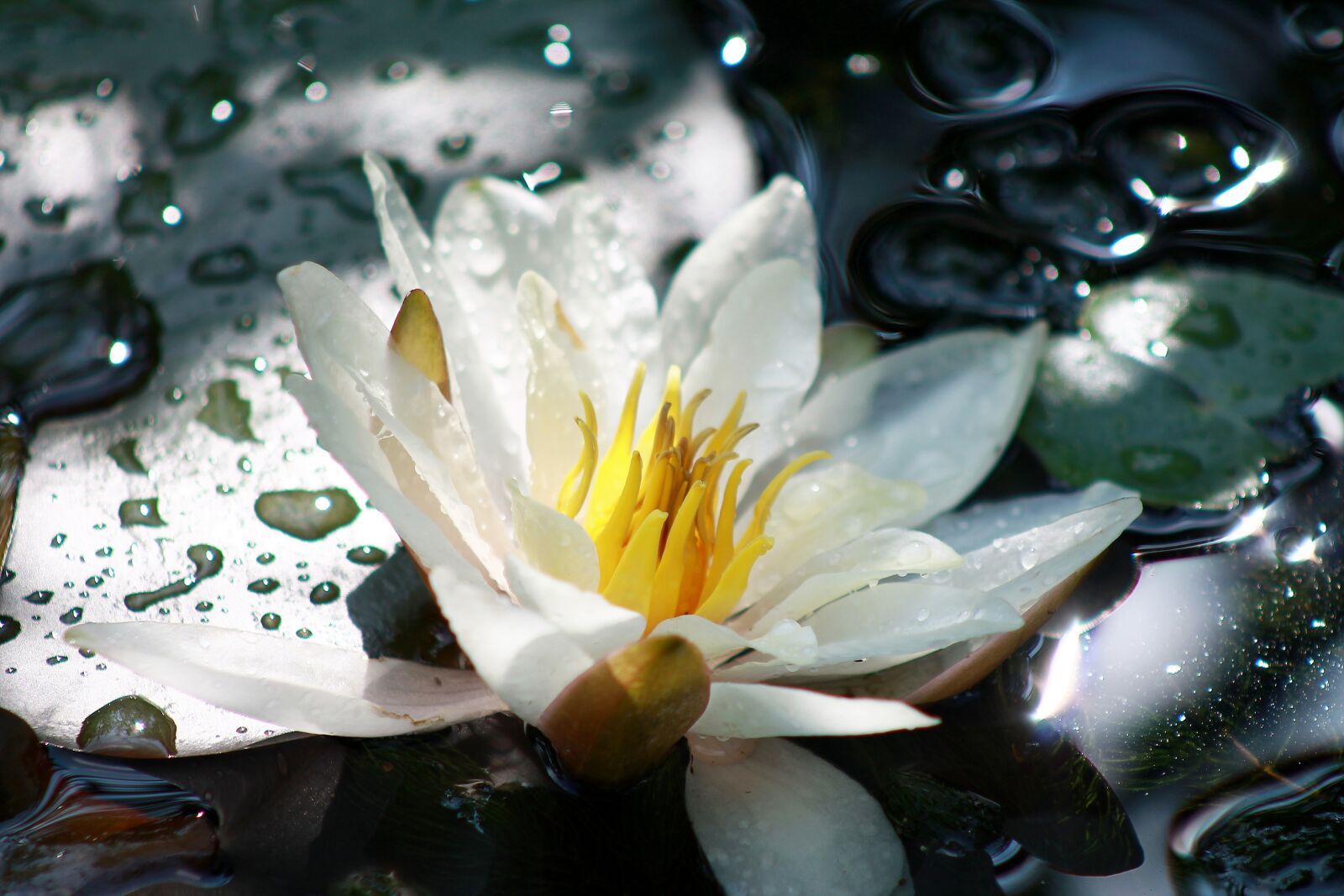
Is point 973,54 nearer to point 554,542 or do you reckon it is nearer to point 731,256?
point 731,256

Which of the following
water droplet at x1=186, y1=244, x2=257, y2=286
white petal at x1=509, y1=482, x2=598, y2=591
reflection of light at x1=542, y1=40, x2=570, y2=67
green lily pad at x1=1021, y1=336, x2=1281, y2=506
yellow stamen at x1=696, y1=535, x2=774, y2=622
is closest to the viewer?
white petal at x1=509, y1=482, x2=598, y2=591

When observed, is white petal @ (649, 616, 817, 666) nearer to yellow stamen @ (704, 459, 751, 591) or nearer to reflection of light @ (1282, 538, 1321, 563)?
yellow stamen @ (704, 459, 751, 591)

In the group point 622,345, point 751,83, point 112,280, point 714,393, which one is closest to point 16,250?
point 112,280

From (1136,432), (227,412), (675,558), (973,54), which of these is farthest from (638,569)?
(973,54)

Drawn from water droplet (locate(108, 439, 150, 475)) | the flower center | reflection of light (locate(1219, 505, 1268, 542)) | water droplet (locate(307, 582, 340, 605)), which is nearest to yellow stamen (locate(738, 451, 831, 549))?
the flower center

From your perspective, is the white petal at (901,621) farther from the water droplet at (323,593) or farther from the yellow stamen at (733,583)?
the water droplet at (323,593)

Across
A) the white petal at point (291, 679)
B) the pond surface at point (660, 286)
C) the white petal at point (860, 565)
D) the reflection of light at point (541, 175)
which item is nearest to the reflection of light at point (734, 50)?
the pond surface at point (660, 286)
